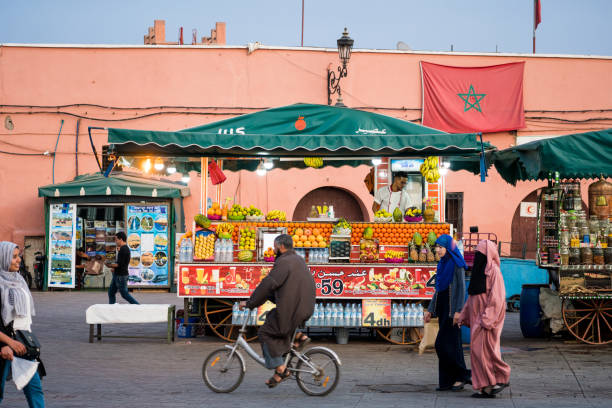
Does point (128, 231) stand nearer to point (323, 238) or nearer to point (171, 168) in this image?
point (171, 168)

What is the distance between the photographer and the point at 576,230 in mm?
12594

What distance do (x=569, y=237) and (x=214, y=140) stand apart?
19.2 ft

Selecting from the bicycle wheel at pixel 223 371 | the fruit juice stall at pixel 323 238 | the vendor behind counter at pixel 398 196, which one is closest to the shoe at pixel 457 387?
the bicycle wheel at pixel 223 371

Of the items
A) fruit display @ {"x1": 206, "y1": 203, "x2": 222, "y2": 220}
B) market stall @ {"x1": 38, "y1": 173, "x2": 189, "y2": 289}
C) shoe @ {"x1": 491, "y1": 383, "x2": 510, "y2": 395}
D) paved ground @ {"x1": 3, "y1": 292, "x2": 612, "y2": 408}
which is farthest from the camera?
market stall @ {"x1": 38, "y1": 173, "x2": 189, "y2": 289}

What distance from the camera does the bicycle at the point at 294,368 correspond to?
8375 millimetres

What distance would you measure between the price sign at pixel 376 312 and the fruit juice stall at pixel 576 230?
2.55m

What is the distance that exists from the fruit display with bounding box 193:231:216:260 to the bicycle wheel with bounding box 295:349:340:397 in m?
4.71

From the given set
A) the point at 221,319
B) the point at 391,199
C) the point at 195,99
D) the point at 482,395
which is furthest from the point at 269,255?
the point at 195,99

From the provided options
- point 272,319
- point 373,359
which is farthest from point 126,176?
point 272,319

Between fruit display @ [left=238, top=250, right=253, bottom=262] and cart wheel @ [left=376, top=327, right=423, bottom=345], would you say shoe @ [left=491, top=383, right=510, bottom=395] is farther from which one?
fruit display @ [left=238, top=250, right=253, bottom=262]

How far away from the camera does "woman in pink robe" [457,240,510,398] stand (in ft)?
27.9

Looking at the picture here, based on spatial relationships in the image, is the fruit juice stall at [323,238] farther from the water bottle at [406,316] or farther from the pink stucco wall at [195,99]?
the pink stucco wall at [195,99]

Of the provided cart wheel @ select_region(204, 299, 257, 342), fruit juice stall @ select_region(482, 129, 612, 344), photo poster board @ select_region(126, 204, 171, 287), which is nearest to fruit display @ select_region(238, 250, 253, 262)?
cart wheel @ select_region(204, 299, 257, 342)

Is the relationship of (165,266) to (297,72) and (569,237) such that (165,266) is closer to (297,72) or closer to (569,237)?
(297,72)
